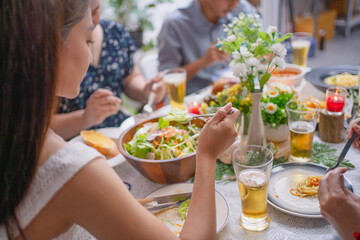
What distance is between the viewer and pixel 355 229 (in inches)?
29.9

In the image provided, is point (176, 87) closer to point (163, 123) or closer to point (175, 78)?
point (175, 78)

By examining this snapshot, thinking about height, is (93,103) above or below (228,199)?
above

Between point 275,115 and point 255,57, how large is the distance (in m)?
0.27

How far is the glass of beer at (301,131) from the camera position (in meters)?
1.18

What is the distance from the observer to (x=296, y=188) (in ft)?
3.39

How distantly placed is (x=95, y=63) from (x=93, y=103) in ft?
1.43

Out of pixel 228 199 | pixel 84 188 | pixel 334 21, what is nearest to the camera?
pixel 84 188

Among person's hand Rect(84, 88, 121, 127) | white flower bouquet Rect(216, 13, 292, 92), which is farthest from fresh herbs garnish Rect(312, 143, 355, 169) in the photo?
person's hand Rect(84, 88, 121, 127)

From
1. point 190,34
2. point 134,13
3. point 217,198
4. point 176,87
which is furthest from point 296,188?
point 134,13

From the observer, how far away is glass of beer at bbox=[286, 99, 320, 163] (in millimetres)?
1177

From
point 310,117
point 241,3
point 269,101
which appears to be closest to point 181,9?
point 241,3

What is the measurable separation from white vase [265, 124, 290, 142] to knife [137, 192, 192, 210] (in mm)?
475

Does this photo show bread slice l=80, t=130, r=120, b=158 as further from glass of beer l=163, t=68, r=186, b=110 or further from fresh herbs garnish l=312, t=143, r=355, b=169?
fresh herbs garnish l=312, t=143, r=355, b=169

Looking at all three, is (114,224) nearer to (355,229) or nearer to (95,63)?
(355,229)
